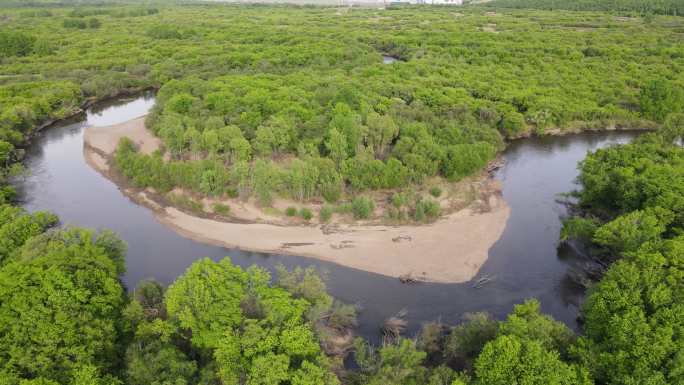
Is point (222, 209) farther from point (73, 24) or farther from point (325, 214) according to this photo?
point (73, 24)

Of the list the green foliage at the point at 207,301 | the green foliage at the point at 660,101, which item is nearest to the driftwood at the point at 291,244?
the green foliage at the point at 207,301

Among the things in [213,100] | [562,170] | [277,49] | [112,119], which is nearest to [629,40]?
[562,170]

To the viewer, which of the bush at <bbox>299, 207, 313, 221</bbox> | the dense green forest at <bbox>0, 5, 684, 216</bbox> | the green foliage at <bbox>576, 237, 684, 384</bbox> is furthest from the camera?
the dense green forest at <bbox>0, 5, 684, 216</bbox>

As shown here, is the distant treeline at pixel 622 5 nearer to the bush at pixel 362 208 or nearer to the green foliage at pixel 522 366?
the bush at pixel 362 208

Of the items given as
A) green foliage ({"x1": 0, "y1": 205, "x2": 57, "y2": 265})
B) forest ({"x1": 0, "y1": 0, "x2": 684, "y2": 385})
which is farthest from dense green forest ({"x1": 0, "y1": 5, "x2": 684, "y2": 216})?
green foliage ({"x1": 0, "y1": 205, "x2": 57, "y2": 265})

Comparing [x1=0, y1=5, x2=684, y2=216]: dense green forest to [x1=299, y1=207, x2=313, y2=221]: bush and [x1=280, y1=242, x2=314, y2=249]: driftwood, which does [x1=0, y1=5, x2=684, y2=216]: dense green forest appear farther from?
[x1=280, y1=242, x2=314, y2=249]: driftwood

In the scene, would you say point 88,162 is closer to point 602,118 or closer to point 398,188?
point 398,188
